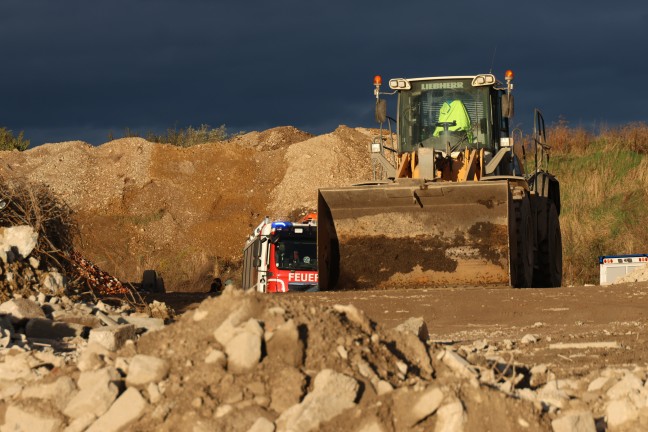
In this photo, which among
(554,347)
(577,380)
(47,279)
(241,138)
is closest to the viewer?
(577,380)

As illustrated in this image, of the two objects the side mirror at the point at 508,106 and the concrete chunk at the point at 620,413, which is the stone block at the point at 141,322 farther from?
the side mirror at the point at 508,106

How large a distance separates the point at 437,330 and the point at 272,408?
667cm

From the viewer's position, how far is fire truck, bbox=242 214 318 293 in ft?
70.5

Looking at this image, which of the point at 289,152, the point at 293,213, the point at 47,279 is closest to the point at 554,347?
the point at 47,279

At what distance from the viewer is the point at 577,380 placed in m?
7.37

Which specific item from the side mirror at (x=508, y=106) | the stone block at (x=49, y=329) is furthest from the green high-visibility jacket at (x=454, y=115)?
the stone block at (x=49, y=329)

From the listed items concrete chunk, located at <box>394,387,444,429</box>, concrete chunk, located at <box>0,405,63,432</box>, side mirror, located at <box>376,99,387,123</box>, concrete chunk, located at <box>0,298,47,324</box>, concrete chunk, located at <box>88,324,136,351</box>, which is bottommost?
concrete chunk, located at <box>0,405,63,432</box>

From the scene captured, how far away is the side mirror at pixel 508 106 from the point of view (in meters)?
17.6

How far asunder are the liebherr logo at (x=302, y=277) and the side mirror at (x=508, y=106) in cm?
552

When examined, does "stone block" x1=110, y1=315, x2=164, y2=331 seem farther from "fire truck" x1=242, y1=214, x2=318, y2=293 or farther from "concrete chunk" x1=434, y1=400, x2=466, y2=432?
"fire truck" x1=242, y1=214, x2=318, y2=293

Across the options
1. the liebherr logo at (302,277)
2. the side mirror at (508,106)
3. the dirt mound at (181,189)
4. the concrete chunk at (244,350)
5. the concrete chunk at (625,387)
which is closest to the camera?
the concrete chunk at (244,350)

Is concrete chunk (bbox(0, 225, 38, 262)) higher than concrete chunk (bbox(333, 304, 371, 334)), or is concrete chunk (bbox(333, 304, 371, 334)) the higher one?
concrete chunk (bbox(0, 225, 38, 262))

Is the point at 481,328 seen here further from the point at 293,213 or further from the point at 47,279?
the point at 293,213

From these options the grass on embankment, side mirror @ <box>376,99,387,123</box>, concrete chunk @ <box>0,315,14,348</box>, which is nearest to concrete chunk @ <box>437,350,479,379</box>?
concrete chunk @ <box>0,315,14,348</box>
